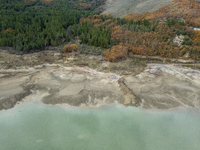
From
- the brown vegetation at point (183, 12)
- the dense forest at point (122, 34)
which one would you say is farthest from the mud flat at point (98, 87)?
the brown vegetation at point (183, 12)

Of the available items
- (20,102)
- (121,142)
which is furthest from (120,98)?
(20,102)

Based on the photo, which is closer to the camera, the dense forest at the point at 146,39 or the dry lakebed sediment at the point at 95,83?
the dry lakebed sediment at the point at 95,83

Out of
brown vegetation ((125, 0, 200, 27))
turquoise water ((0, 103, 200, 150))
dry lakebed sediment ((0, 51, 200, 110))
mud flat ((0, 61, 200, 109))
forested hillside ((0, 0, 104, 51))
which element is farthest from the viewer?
brown vegetation ((125, 0, 200, 27))

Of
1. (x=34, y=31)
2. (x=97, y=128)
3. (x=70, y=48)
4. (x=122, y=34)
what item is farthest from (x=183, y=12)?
(x=97, y=128)

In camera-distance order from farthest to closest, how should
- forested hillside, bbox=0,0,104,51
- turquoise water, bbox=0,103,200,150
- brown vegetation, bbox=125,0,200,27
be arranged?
1. brown vegetation, bbox=125,0,200,27
2. forested hillside, bbox=0,0,104,51
3. turquoise water, bbox=0,103,200,150

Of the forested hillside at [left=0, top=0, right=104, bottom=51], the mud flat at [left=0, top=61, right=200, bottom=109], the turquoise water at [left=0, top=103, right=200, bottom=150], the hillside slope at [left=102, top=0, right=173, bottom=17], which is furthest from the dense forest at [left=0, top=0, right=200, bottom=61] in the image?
the turquoise water at [left=0, top=103, right=200, bottom=150]

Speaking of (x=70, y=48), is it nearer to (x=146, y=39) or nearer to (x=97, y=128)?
(x=146, y=39)

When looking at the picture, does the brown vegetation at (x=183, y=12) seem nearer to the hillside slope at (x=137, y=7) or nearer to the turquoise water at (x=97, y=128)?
the hillside slope at (x=137, y=7)

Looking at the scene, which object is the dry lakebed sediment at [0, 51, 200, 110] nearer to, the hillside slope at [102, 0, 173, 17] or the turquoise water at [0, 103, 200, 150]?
the turquoise water at [0, 103, 200, 150]

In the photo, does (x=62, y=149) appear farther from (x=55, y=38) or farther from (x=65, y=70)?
(x=55, y=38)
